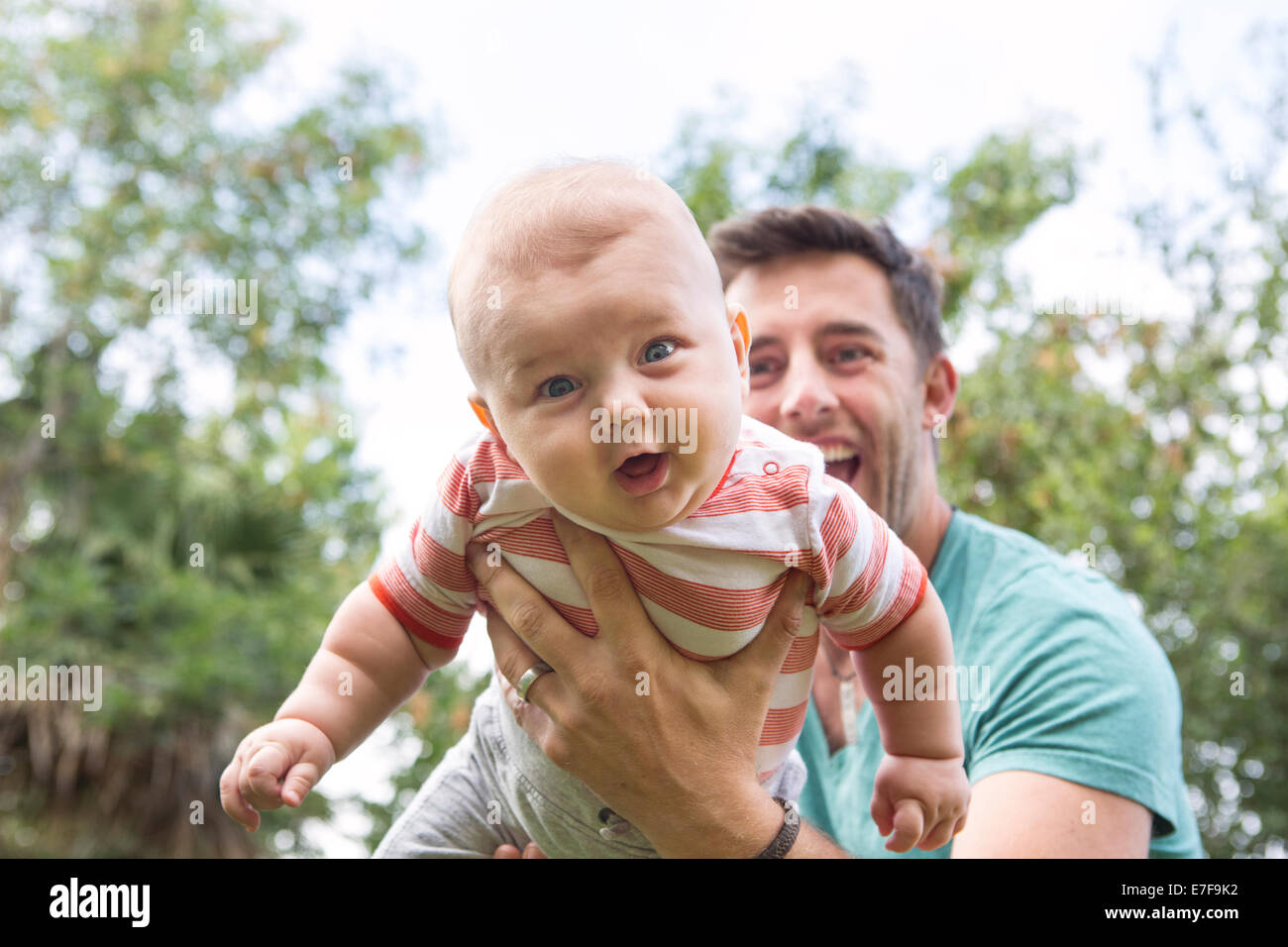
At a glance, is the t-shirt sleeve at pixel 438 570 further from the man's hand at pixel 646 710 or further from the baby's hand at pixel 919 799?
the baby's hand at pixel 919 799

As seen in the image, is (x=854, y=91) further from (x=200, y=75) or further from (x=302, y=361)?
(x=200, y=75)

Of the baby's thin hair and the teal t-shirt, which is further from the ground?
the baby's thin hair

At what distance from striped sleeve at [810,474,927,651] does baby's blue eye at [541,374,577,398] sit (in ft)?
1.09

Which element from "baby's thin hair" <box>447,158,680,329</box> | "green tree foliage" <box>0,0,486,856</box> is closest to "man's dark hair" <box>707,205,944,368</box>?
"baby's thin hair" <box>447,158,680,329</box>

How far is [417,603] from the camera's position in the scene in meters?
1.39

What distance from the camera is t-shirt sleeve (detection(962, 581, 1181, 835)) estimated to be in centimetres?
166

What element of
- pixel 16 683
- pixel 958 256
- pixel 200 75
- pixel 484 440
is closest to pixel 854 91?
pixel 958 256

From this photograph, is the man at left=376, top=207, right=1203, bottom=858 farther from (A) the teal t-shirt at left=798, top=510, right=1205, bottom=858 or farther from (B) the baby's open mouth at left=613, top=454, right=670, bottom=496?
(B) the baby's open mouth at left=613, top=454, right=670, bottom=496

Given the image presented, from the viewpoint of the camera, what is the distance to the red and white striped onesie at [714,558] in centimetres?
128

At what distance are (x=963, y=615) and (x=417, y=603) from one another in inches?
40.5

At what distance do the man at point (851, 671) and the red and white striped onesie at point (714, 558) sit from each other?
35mm

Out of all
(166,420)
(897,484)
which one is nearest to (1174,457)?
(897,484)

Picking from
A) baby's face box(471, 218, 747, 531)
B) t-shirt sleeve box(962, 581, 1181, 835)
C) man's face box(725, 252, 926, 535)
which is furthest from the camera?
man's face box(725, 252, 926, 535)

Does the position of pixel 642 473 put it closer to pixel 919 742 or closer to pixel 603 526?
pixel 603 526
